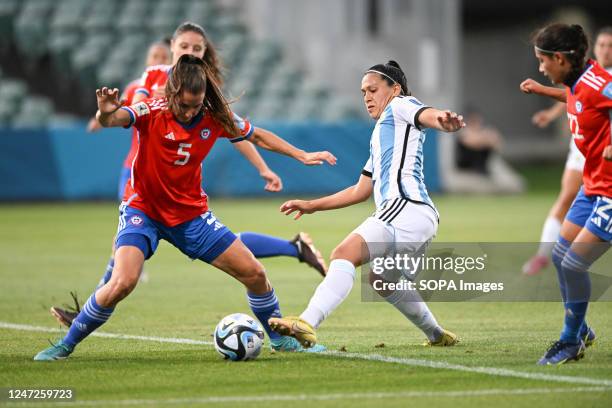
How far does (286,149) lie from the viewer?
24.3 feet

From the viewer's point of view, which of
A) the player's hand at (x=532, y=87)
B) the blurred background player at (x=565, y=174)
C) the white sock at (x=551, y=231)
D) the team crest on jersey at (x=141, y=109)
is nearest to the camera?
the team crest on jersey at (x=141, y=109)

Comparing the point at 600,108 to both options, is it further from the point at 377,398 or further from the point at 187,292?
the point at 187,292

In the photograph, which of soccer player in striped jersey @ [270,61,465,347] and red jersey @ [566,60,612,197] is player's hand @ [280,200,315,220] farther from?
red jersey @ [566,60,612,197]

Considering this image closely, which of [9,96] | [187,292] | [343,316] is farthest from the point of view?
[9,96]

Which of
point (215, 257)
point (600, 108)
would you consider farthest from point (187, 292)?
point (600, 108)

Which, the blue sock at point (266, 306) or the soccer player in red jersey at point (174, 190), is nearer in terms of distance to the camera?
the soccer player in red jersey at point (174, 190)

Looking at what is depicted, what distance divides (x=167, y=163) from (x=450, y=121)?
1.87 metres

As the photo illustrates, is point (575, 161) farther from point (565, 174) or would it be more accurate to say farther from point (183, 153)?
point (183, 153)

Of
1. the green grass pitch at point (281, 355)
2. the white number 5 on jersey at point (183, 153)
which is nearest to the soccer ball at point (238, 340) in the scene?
the green grass pitch at point (281, 355)

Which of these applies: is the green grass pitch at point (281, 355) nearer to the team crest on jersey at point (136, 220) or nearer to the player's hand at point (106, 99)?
the team crest on jersey at point (136, 220)

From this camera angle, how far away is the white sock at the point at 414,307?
7242 millimetres

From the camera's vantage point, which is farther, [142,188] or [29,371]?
[142,188]

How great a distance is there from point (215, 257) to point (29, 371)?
137 centimetres

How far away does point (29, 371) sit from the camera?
6531mm
